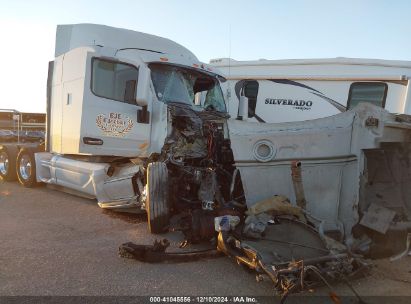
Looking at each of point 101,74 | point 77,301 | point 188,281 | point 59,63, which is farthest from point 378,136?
point 59,63

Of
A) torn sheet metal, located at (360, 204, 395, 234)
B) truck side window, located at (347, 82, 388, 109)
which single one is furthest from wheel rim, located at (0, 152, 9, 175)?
torn sheet metal, located at (360, 204, 395, 234)

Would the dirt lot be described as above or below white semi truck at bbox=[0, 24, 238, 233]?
below

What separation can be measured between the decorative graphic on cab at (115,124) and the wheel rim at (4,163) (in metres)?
4.87

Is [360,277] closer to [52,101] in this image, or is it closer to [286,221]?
[286,221]

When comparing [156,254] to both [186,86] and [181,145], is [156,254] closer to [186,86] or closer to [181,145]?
[181,145]

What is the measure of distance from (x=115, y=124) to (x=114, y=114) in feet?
0.52

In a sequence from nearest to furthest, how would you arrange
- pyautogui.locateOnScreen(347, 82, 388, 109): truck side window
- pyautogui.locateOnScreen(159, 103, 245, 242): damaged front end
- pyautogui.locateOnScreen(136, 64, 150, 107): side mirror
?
1. pyautogui.locateOnScreen(159, 103, 245, 242): damaged front end
2. pyautogui.locateOnScreen(136, 64, 150, 107): side mirror
3. pyautogui.locateOnScreen(347, 82, 388, 109): truck side window

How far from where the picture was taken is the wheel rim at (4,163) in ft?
33.7

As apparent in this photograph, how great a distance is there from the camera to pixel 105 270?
13.7ft

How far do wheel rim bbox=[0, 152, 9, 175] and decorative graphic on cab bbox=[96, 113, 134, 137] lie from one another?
4866 millimetres

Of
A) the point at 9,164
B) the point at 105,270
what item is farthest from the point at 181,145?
the point at 9,164

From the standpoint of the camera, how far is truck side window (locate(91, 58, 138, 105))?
253 inches

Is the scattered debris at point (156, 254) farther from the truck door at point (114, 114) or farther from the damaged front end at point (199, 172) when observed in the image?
the truck door at point (114, 114)

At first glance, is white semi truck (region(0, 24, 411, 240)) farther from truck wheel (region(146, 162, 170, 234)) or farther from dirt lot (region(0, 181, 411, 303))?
dirt lot (region(0, 181, 411, 303))
